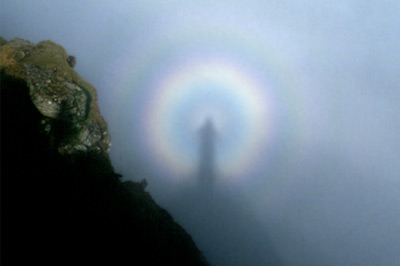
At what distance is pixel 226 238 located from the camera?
12350 cm

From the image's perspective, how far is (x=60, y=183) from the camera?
1489cm

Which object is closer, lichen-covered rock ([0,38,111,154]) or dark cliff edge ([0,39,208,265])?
dark cliff edge ([0,39,208,265])

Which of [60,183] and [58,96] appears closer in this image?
[60,183]

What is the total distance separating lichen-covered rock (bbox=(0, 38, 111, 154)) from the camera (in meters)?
17.3

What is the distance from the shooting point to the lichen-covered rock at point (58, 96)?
17297mm

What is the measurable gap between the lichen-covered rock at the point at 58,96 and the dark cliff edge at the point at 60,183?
0.26ft

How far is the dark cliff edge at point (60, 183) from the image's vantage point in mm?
12133

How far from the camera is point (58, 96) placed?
18172 millimetres

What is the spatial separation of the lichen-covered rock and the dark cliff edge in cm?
8

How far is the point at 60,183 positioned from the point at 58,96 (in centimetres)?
744

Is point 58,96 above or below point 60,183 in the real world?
above

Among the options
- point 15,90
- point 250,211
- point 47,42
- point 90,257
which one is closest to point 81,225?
point 90,257

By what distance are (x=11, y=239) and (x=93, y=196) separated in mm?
6228

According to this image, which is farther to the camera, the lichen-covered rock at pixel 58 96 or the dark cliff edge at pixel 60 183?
the lichen-covered rock at pixel 58 96
